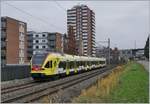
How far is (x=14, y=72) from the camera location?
121 feet

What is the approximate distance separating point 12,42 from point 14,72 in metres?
61.0

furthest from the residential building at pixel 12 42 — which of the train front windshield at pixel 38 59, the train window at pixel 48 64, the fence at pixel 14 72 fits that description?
the train window at pixel 48 64

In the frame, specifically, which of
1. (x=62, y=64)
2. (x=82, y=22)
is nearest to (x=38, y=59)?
(x=62, y=64)

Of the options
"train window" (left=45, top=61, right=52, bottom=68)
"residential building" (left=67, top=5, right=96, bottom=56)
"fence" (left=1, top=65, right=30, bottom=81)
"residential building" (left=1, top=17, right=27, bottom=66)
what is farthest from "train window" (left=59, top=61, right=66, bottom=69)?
"residential building" (left=1, top=17, right=27, bottom=66)

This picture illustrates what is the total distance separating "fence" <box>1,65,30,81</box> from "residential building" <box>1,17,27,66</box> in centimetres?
5200

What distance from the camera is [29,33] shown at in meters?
136

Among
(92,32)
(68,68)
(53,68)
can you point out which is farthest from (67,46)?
(53,68)

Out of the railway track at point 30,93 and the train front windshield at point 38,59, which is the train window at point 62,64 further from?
the railway track at point 30,93

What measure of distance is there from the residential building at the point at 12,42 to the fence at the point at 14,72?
171 ft

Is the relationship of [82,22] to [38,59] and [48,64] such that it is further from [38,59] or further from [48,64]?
[38,59]

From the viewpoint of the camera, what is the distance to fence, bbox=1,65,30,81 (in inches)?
1350

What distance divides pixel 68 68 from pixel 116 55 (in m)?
129

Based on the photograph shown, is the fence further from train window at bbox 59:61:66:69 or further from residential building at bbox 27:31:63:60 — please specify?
residential building at bbox 27:31:63:60

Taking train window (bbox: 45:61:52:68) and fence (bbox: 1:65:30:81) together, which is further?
fence (bbox: 1:65:30:81)
